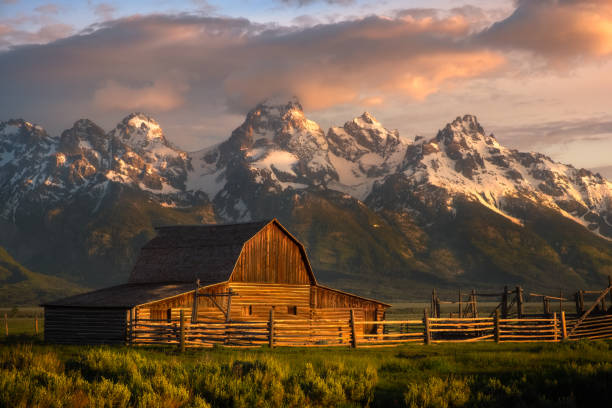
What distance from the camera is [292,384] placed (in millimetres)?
19297

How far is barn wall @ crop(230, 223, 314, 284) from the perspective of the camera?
48562mm

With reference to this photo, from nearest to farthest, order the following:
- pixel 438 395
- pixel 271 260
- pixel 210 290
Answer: pixel 438 395, pixel 210 290, pixel 271 260

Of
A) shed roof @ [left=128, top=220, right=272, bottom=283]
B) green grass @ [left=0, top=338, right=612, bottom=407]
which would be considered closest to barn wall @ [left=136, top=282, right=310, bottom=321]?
shed roof @ [left=128, top=220, right=272, bottom=283]

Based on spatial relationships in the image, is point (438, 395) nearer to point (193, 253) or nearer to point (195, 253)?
point (195, 253)

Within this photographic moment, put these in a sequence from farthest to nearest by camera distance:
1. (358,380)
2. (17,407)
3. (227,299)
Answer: (227,299) < (358,380) < (17,407)

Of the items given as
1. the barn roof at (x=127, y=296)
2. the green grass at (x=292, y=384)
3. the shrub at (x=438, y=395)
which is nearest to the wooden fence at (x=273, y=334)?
the barn roof at (x=127, y=296)

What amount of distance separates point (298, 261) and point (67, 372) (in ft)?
103

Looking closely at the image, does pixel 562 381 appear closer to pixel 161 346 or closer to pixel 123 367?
pixel 123 367

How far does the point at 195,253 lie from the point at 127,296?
27.5 ft

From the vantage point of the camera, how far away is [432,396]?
17.5m

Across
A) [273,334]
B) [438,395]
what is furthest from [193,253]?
[438,395]

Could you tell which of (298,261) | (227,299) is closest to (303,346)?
(227,299)

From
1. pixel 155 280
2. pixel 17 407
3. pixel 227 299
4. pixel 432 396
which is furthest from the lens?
pixel 155 280

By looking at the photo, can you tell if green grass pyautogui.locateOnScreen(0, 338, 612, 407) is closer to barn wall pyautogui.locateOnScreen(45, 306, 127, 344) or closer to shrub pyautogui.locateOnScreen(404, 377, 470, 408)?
shrub pyautogui.locateOnScreen(404, 377, 470, 408)
